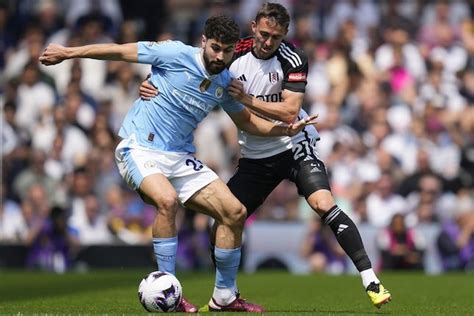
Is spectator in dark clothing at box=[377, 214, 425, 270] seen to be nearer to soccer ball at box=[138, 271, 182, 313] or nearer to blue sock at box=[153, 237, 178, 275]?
blue sock at box=[153, 237, 178, 275]

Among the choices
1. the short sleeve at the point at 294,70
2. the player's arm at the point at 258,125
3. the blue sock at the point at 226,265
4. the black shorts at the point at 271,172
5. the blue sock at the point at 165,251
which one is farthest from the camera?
the black shorts at the point at 271,172

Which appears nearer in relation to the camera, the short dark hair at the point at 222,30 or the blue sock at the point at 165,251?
the short dark hair at the point at 222,30

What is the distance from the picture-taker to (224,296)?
34.1 ft

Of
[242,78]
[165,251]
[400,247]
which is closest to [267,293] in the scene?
[242,78]

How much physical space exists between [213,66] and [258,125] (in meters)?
0.87

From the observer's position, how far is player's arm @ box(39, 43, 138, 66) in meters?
9.92

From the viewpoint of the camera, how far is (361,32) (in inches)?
886

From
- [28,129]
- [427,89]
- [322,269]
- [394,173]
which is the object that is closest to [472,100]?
[427,89]

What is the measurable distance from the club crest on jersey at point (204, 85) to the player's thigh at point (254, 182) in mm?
1233

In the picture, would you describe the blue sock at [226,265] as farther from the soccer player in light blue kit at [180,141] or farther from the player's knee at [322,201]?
the player's knee at [322,201]

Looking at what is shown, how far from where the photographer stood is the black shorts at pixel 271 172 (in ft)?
35.8

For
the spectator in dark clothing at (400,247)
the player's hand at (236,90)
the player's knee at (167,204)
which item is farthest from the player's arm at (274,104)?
the spectator in dark clothing at (400,247)

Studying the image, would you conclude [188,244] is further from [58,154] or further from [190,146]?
[190,146]

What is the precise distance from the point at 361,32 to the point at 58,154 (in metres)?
6.20
